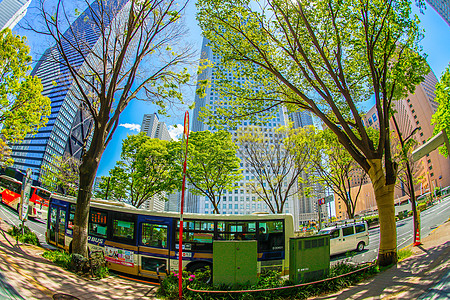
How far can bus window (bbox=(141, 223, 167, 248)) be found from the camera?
9.15 metres

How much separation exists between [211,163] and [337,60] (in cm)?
1438

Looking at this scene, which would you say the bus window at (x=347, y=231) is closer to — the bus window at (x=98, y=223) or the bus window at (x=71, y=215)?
the bus window at (x=98, y=223)

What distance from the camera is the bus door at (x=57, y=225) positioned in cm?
1120

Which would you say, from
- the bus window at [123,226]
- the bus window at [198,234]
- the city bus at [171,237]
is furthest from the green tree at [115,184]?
the bus window at [198,234]

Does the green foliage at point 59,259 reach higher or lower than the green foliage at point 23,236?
lower

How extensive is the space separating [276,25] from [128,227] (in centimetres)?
1123

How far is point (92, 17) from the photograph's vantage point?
879 cm

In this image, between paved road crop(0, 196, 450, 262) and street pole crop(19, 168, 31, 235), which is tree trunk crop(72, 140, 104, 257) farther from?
paved road crop(0, 196, 450, 262)

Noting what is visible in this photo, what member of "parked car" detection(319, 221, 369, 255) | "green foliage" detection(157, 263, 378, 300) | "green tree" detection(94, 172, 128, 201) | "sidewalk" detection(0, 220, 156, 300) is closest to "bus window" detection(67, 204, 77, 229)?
"sidewalk" detection(0, 220, 156, 300)

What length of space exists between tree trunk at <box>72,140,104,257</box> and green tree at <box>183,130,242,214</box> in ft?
41.0

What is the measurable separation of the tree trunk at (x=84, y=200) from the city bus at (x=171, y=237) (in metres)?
1.81

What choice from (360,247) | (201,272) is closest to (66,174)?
(201,272)

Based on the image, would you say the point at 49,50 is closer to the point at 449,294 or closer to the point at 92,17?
the point at 92,17

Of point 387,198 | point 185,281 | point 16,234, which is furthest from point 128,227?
point 387,198
